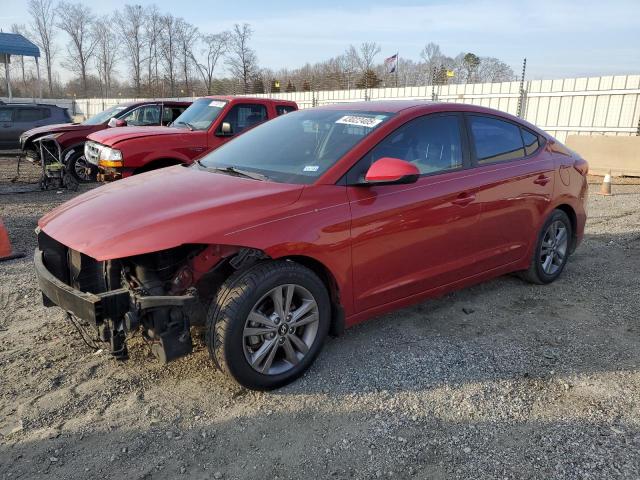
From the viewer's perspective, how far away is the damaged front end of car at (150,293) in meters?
2.72

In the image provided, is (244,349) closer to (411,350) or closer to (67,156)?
(411,350)

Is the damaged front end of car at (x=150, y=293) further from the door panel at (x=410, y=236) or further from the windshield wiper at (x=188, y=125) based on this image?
the windshield wiper at (x=188, y=125)

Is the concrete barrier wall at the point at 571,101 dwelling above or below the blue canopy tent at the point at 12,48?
below

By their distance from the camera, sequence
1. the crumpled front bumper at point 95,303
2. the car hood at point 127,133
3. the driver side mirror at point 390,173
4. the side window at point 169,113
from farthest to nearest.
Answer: the side window at point 169,113 < the car hood at point 127,133 < the driver side mirror at point 390,173 < the crumpled front bumper at point 95,303

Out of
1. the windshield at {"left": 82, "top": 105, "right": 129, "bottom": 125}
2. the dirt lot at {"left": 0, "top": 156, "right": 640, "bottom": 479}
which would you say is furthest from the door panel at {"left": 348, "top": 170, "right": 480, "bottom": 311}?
the windshield at {"left": 82, "top": 105, "right": 129, "bottom": 125}

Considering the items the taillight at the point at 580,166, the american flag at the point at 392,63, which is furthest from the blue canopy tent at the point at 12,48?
the taillight at the point at 580,166

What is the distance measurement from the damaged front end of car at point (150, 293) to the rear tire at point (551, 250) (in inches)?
120

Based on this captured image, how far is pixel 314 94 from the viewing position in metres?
24.2

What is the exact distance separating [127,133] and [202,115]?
1.45m

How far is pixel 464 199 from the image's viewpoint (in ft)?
12.6

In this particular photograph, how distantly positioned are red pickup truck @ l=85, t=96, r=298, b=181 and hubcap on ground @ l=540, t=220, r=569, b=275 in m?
4.08

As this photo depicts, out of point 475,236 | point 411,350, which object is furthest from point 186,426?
point 475,236

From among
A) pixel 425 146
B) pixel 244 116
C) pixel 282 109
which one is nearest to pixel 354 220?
pixel 425 146

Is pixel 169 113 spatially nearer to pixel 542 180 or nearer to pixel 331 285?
pixel 542 180
